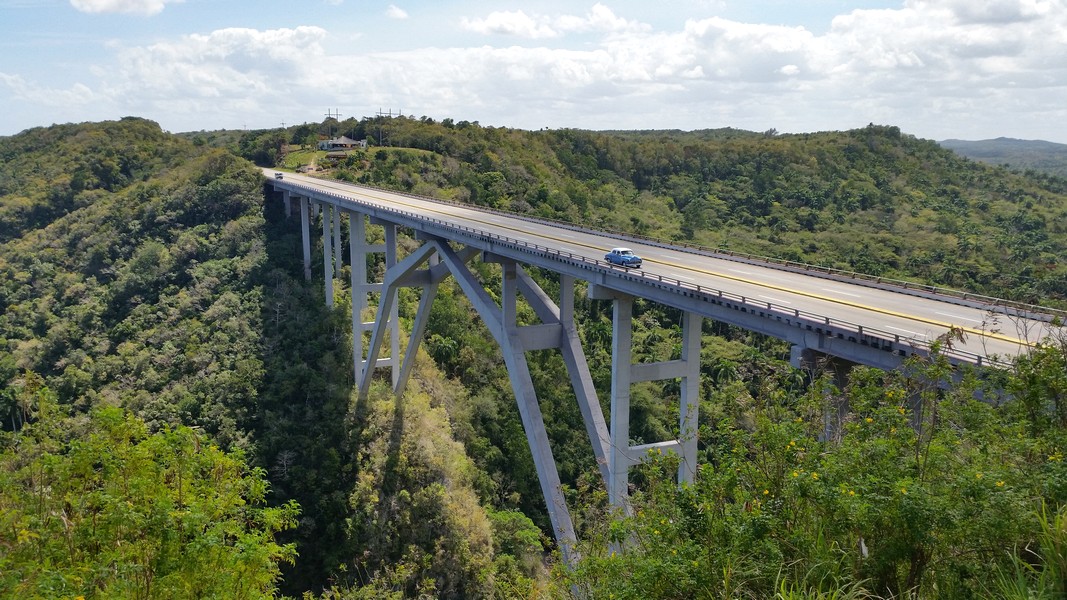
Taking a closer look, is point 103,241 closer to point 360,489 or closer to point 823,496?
point 360,489

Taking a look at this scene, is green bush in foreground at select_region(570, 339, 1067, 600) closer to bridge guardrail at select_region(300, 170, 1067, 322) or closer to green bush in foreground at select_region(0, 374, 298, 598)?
bridge guardrail at select_region(300, 170, 1067, 322)

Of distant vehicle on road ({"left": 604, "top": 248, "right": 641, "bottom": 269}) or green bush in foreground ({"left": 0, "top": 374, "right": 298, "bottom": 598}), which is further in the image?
distant vehicle on road ({"left": 604, "top": 248, "right": 641, "bottom": 269})

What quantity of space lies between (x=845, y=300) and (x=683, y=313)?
14.9 feet

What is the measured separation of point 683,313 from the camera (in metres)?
21.5

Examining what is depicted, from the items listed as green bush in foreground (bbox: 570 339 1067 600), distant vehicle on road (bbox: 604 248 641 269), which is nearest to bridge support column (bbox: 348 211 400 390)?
distant vehicle on road (bbox: 604 248 641 269)

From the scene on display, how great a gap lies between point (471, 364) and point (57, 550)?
35.7 m

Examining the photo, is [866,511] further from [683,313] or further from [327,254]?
[327,254]

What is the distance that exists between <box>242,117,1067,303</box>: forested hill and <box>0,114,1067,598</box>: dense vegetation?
0.57m

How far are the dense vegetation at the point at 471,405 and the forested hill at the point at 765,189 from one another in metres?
0.57

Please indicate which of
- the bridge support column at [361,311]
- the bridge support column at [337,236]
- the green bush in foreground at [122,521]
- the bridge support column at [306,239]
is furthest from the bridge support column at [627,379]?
the bridge support column at [306,239]

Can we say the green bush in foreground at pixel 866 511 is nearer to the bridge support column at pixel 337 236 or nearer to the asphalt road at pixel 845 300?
the asphalt road at pixel 845 300

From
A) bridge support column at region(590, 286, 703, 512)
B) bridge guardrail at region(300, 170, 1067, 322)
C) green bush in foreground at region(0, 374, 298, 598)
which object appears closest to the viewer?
green bush in foreground at region(0, 374, 298, 598)

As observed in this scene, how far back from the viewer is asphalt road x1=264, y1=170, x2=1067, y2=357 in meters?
15.6

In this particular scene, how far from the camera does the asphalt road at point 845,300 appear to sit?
1563cm
